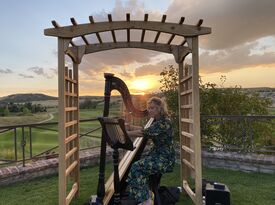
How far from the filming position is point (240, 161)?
237 inches

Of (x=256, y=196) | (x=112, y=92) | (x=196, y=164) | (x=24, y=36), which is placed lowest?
(x=256, y=196)

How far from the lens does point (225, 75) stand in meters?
8.52

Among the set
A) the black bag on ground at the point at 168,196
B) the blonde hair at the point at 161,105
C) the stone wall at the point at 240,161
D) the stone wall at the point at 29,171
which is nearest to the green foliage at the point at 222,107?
the stone wall at the point at 240,161

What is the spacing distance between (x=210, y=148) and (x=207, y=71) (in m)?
2.33

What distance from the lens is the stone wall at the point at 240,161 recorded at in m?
5.76

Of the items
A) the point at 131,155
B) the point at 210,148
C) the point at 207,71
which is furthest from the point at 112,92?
the point at 207,71

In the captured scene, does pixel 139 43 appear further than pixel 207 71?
No

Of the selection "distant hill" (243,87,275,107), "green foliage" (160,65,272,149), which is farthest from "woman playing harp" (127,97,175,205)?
"distant hill" (243,87,275,107)

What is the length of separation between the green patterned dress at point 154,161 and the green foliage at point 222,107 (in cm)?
362

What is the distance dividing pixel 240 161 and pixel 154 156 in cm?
317

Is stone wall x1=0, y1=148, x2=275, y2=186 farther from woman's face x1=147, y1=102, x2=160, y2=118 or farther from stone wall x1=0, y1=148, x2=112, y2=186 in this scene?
Result: woman's face x1=147, y1=102, x2=160, y2=118

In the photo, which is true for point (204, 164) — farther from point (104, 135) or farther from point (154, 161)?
point (104, 135)

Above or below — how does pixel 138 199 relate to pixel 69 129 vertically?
below

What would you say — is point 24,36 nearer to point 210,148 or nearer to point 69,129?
point 69,129
